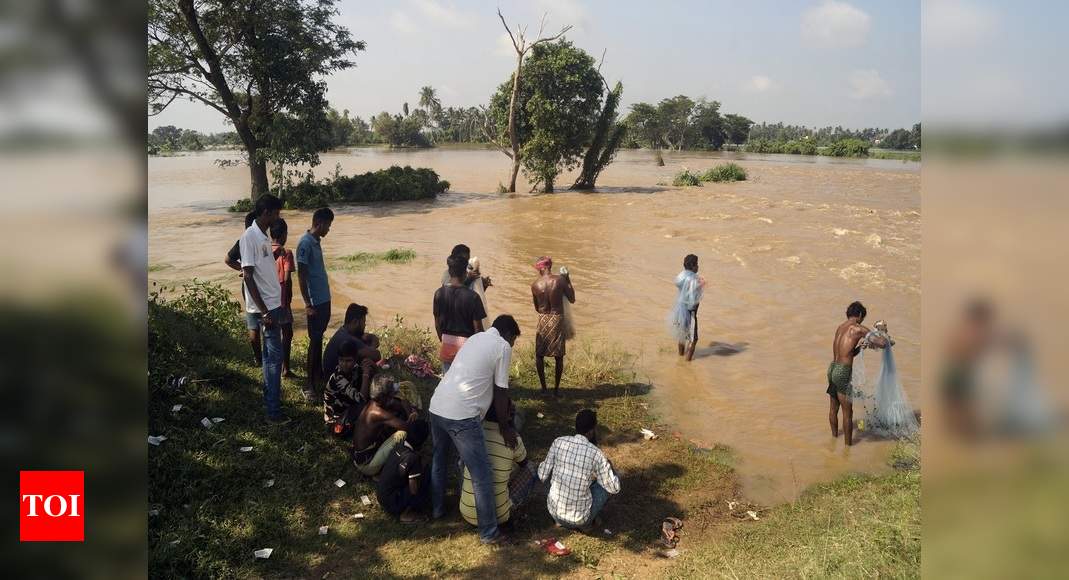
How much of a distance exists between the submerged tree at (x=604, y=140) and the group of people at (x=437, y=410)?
22235mm

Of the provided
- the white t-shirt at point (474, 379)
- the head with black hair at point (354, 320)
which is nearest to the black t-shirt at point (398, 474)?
the white t-shirt at point (474, 379)

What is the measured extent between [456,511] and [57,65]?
444 cm

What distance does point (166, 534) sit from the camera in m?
4.11

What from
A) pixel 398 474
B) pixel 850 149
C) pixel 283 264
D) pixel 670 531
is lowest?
pixel 670 531

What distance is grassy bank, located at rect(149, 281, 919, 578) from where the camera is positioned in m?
4.22

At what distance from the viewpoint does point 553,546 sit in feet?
15.0

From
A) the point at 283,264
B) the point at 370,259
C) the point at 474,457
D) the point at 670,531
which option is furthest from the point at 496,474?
the point at 370,259

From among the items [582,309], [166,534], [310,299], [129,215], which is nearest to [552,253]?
[582,309]

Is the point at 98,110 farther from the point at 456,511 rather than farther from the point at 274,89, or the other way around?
the point at 274,89

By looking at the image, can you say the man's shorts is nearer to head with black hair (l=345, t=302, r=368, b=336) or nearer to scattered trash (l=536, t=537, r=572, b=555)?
head with black hair (l=345, t=302, r=368, b=336)

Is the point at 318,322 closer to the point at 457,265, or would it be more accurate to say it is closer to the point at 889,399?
the point at 457,265

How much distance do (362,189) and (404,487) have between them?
22.6 meters

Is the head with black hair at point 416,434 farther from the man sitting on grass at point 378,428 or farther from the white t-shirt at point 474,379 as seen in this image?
the white t-shirt at point 474,379

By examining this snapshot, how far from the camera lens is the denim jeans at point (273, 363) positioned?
17.9 ft
